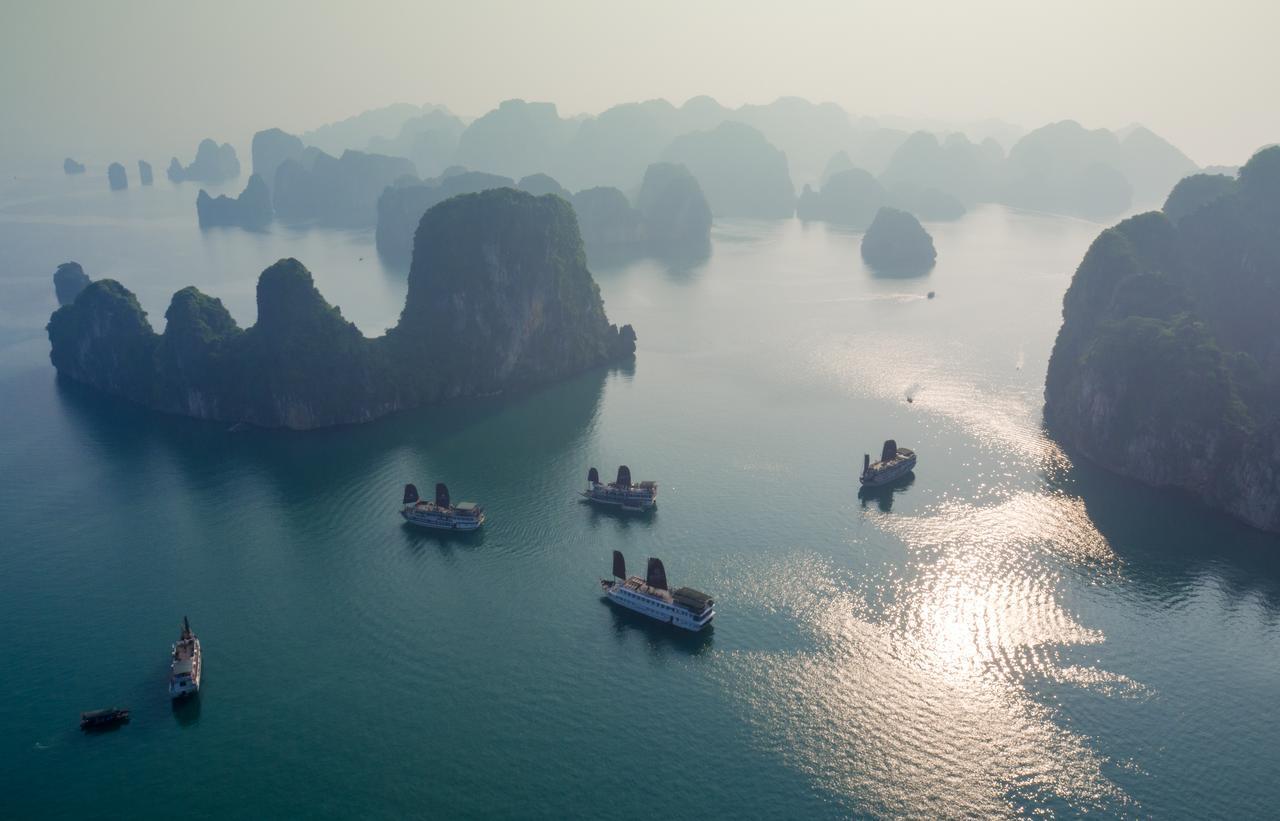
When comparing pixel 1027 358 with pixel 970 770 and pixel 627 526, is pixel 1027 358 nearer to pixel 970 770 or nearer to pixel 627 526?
pixel 627 526

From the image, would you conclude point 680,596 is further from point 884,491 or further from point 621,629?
point 884,491

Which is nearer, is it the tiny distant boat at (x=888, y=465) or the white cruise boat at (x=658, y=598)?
the white cruise boat at (x=658, y=598)

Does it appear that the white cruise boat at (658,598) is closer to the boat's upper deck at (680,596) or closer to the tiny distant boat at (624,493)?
the boat's upper deck at (680,596)

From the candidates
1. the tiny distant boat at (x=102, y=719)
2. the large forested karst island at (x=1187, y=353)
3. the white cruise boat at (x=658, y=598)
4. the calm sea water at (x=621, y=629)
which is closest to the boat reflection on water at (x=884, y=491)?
the calm sea water at (x=621, y=629)

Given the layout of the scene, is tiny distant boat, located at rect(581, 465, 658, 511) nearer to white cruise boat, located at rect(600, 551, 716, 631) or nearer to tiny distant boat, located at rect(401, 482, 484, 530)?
tiny distant boat, located at rect(401, 482, 484, 530)

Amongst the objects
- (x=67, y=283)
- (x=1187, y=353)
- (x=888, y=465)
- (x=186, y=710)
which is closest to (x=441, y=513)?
(x=186, y=710)

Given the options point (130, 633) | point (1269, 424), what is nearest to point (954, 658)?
point (1269, 424)
